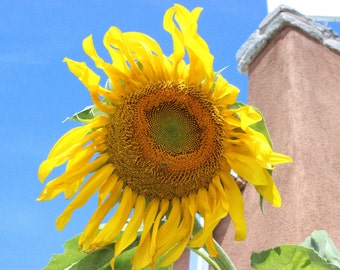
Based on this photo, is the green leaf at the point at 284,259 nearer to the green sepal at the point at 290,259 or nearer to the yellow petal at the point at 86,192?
the green sepal at the point at 290,259

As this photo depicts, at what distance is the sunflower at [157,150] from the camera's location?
1.76m

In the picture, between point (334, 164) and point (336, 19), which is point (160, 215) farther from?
point (336, 19)

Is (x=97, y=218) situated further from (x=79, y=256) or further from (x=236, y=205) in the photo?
(x=236, y=205)

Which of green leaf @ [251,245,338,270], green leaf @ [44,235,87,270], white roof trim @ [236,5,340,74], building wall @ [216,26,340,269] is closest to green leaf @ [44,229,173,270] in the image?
green leaf @ [44,235,87,270]

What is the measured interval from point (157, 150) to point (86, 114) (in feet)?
0.75

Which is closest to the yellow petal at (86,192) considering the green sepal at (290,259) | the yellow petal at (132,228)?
the yellow petal at (132,228)

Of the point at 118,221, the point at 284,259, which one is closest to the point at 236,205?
the point at 284,259

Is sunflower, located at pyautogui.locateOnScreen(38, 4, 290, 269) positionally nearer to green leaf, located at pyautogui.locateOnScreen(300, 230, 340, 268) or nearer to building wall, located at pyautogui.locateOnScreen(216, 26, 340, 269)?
green leaf, located at pyautogui.locateOnScreen(300, 230, 340, 268)

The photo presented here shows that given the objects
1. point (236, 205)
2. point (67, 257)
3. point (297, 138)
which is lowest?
point (236, 205)

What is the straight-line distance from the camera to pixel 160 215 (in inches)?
71.2

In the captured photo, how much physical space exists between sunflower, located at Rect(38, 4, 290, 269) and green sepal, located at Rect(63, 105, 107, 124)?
0.02 meters

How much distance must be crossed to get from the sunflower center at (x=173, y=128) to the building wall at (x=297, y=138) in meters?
2.82

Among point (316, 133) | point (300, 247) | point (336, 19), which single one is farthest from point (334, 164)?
point (300, 247)

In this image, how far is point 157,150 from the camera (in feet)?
5.95
